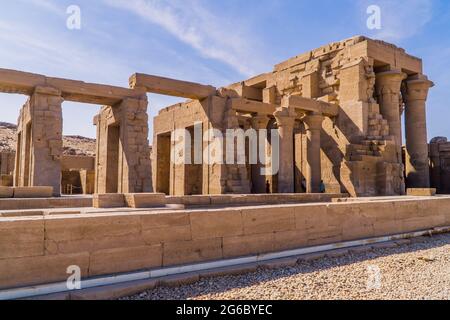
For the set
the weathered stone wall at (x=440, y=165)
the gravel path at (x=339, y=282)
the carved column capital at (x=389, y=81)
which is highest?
the carved column capital at (x=389, y=81)

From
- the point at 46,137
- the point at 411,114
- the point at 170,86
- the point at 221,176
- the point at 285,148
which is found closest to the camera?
the point at 46,137

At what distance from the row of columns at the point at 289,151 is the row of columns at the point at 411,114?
175 inches

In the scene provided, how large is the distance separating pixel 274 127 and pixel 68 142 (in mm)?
32782

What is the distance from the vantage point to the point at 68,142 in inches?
1674

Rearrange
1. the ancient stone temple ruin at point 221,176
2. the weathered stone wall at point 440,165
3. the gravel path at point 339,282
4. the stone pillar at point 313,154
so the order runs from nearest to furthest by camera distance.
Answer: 1. the gravel path at point 339,282
2. the ancient stone temple ruin at point 221,176
3. the stone pillar at point 313,154
4. the weathered stone wall at point 440,165

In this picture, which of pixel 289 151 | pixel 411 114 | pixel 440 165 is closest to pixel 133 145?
pixel 289 151

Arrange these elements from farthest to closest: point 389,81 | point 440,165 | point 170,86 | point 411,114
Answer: point 440,165
point 411,114
point 389,81
point 170,86

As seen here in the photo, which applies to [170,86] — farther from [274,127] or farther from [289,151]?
[274,127]

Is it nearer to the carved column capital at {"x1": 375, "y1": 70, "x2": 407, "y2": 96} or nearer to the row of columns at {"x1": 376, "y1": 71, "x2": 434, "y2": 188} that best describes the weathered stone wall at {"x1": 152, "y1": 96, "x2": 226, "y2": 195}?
the carved column capital at {"x1": 375, "y1": 70, "x2": 407, "y2": 96}

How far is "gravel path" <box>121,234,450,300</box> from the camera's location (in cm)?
391

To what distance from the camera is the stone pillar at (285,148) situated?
1462 centimetres

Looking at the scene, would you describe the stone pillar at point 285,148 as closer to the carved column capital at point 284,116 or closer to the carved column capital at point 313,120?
the carved column capital at point 284,116

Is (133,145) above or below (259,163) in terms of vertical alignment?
above

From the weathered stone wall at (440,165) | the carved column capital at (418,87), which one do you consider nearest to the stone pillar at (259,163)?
the carved column capital at (418,87)
